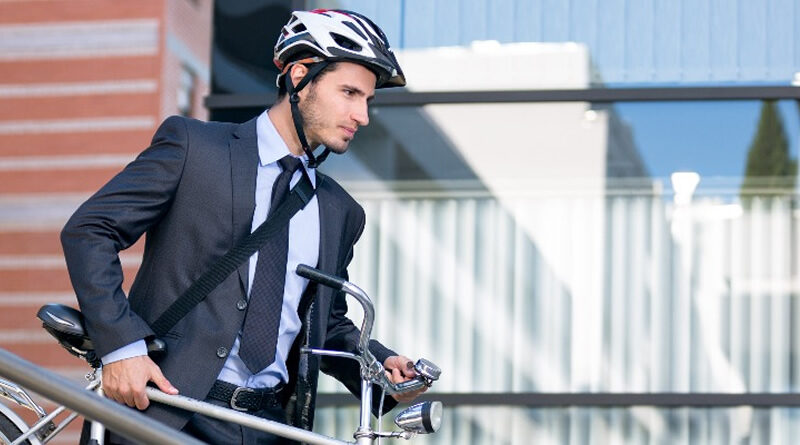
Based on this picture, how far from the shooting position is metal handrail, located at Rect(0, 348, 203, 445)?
242cm

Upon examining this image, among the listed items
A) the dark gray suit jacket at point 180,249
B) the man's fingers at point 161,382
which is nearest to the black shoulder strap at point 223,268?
the dark gray suit jacket at point 180,249

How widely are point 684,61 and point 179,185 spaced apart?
3.52m

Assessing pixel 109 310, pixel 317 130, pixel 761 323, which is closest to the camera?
pixel 109 310

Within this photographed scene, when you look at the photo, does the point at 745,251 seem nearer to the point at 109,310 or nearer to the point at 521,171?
the point at 521,171

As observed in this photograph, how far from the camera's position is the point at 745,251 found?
22.1ft

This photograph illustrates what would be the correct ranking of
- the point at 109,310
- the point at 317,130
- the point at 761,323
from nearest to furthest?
the point at 109,310
the point at 317,130
the point at 761,323

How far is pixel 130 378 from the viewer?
145 inches

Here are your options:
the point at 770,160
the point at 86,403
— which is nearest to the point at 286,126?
the point at 86,403

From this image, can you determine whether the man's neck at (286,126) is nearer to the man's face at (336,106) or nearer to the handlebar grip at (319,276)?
the man's face at (336,106)

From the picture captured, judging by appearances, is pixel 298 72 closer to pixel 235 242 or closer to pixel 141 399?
pixel 235 242

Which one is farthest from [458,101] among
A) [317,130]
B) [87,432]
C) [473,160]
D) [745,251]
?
[87,432]

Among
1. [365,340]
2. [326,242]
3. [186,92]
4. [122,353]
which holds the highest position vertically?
[186,92]

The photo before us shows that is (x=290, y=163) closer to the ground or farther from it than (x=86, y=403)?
farther from it

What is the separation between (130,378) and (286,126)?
2.69ft
